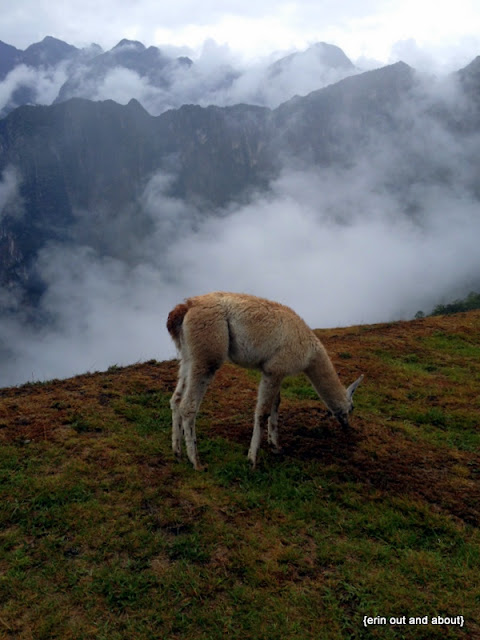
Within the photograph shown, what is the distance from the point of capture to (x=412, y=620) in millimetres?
4406

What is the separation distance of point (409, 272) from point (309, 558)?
164304 millimetres

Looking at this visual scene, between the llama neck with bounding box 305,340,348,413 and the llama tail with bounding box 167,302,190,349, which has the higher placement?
the llama tail with bounding box 167,302,190,349

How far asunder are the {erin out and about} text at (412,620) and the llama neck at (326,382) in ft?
13.5

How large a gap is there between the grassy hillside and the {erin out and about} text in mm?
20

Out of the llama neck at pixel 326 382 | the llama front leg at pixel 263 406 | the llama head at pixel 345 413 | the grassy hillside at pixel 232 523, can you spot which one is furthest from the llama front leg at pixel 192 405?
the llama head at pixel 345 413

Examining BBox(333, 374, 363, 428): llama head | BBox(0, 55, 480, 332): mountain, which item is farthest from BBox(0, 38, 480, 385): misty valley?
BBox(333, 374, 363, 428): llama head

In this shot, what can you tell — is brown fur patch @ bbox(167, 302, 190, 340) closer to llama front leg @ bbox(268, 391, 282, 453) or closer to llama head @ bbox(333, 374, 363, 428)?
llama front leg @ bbox(268, 391, 282, 453)

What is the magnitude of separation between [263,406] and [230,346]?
119cm

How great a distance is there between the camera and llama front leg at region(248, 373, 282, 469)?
23.7 ft

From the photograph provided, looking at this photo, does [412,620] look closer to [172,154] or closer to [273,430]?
[273,430]

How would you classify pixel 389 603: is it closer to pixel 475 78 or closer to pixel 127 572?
pixel 127 572

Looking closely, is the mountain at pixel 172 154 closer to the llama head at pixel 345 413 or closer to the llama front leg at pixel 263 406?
the llama head at pixel 345 413

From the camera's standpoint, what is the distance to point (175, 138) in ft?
616

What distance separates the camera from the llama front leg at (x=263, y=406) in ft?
23.7
